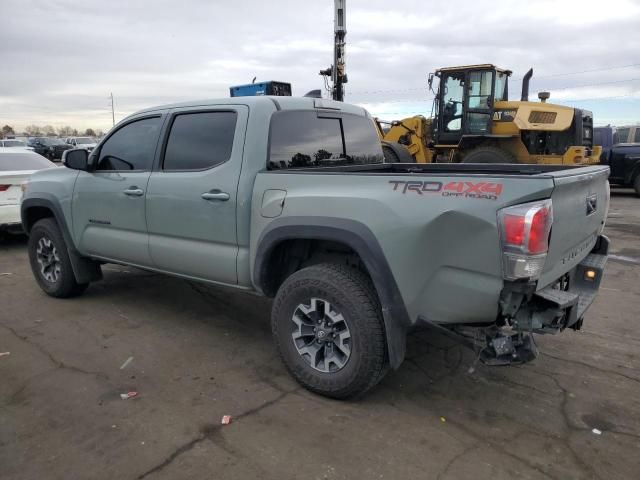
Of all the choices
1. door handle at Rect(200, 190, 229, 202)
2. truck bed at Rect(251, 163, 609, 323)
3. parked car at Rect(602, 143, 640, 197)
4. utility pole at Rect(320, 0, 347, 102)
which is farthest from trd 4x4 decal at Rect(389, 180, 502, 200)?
parked car at Rect(602, 143, 640, 197)

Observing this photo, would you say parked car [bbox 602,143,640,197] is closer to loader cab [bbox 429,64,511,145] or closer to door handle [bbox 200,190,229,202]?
loader cab [bbox 429,64,511,145]

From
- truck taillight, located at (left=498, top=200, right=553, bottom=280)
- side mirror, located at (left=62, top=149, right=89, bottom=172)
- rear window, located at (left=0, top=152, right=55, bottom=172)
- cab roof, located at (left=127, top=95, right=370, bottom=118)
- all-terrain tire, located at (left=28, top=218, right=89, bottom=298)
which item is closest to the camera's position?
truck taillight, located at (left=498, top=200, right=553, bottom=280)

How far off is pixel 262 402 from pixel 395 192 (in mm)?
1609

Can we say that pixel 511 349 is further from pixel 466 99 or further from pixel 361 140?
pixel 466 99

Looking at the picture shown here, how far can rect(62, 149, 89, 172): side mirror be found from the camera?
16.1 feet

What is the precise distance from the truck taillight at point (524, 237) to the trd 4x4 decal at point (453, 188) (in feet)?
0.40

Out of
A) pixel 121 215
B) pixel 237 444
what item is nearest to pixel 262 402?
pixel 237 444

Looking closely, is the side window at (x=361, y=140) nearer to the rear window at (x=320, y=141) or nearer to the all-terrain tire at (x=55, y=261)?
the rear window at (x=320, y=141)

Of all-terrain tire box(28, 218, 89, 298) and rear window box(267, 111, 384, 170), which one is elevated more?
rear window box(267, 111, 384, 170)

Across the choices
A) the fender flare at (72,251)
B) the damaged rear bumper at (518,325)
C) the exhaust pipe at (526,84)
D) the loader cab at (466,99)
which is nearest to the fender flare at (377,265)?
the damaged rear bumper at (518,325)

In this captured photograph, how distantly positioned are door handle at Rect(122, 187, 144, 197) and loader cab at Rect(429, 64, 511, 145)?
31.9ft

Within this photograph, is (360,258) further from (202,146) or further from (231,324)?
(231,324)

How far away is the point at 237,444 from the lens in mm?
2920

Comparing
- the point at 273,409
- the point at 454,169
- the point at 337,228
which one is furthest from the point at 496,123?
the point at 273,409
